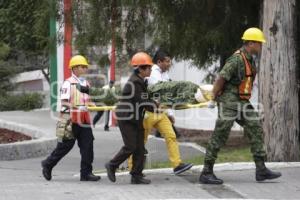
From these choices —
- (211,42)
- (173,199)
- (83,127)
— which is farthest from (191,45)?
(173,199)

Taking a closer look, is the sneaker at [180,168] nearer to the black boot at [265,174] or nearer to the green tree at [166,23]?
the black boot at [265,174]

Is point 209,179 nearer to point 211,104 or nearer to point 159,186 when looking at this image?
point 159,186

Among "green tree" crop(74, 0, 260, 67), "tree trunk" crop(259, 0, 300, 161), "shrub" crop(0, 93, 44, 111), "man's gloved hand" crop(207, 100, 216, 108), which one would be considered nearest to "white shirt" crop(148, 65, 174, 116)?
"man's gloved hand" crop(207, 100, 216, 108)

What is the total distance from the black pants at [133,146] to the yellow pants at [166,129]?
186mm

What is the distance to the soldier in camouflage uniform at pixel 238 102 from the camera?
28.6 feet

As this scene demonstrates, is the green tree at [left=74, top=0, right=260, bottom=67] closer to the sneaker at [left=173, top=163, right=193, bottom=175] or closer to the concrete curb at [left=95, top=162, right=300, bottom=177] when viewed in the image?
the concrete curb at [left=95, top=162, right=300, bottom=177]

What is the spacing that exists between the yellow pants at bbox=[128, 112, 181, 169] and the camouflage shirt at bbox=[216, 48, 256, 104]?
0.79m

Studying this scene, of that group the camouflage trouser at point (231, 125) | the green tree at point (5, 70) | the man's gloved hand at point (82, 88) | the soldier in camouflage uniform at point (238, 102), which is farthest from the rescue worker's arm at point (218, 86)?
the green tree at point (5, 70)

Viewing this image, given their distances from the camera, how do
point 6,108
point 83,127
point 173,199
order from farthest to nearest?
point 6,108, point 83,127, point 173,199

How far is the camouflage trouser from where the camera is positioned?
882 cm

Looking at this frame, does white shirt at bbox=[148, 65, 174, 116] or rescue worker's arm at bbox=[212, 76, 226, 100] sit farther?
white shirt at bbox=[148, 65, 174, 116]

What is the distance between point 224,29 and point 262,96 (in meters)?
2.92

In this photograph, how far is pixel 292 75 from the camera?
33.4 feet

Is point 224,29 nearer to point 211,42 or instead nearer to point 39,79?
point 211,42
